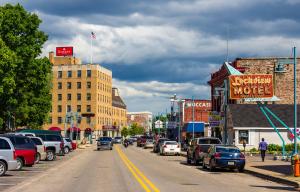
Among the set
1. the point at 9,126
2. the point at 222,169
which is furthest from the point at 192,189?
the point at 9,126

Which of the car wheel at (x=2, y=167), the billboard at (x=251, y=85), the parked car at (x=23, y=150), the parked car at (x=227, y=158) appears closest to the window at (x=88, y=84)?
the billboard at (x=251, y=85)

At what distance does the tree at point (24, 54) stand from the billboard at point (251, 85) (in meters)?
19.1

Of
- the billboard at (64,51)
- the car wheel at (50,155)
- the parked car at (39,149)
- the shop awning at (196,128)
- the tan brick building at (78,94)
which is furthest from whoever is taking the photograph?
the billboard at (64,51)

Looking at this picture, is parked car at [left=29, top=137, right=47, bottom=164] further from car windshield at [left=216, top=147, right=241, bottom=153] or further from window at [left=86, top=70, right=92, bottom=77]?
window at [left=86, top=70, right=92, bottom=77]

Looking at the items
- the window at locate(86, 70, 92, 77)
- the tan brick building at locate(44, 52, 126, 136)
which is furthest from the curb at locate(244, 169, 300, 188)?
the window at locate(86, 70, 92, 77)

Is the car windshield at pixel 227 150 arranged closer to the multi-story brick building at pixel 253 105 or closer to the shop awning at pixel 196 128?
the multi-story brick building at pixel 253 105

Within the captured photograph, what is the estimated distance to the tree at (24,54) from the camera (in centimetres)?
5062

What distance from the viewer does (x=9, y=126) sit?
59.6 metres

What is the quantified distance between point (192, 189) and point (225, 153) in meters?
10.7

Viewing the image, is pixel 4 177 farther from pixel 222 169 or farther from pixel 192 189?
pixel 222 169

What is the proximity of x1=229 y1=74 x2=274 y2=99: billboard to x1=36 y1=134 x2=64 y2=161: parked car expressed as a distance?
773 inches

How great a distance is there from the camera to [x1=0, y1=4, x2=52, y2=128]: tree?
166 feet

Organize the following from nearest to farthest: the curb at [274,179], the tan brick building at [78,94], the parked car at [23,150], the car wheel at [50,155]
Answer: the curb at [274,179] → the parked car at [23,150] → the car wheel at [50,155] → the tan brick building at [78,94]

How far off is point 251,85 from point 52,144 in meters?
23.5
